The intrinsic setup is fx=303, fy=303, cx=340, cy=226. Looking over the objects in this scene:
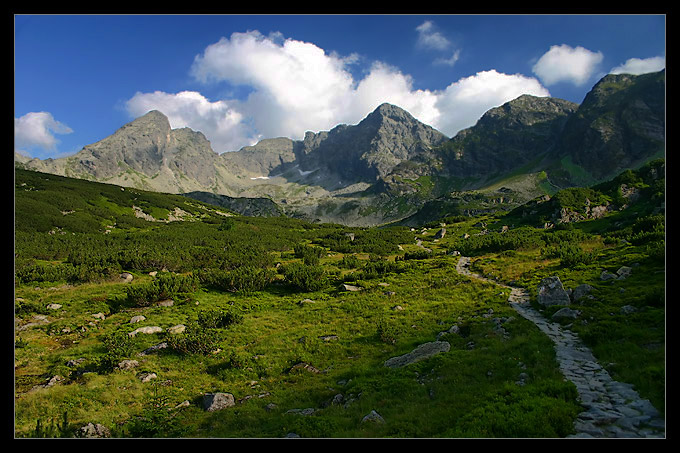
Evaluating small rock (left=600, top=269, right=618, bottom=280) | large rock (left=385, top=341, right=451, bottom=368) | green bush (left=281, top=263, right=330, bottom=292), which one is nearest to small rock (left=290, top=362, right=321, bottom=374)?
large rock (left=385, top=341, right=451, bottom=368)

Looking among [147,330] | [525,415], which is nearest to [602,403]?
[525,415]

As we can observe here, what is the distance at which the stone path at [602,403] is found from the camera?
6723mm

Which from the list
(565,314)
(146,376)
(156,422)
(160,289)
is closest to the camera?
(156,422)

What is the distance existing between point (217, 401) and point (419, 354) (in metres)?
8.48

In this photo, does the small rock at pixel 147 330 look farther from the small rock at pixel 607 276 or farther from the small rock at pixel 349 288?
the small rock at pixel 607 276

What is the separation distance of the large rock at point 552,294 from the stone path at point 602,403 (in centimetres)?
639

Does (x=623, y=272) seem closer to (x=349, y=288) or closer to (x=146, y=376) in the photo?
(x=349, y=288)

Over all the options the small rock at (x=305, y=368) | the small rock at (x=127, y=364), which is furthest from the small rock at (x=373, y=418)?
the small rock at (x=127, y=364)

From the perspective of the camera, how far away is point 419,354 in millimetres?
13602

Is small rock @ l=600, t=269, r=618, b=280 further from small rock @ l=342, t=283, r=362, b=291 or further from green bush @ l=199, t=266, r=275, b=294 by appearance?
green bush @ l=199, t=266, r=275, b=294

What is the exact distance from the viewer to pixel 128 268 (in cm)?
3019

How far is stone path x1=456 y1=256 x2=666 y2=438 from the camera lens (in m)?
6.72
